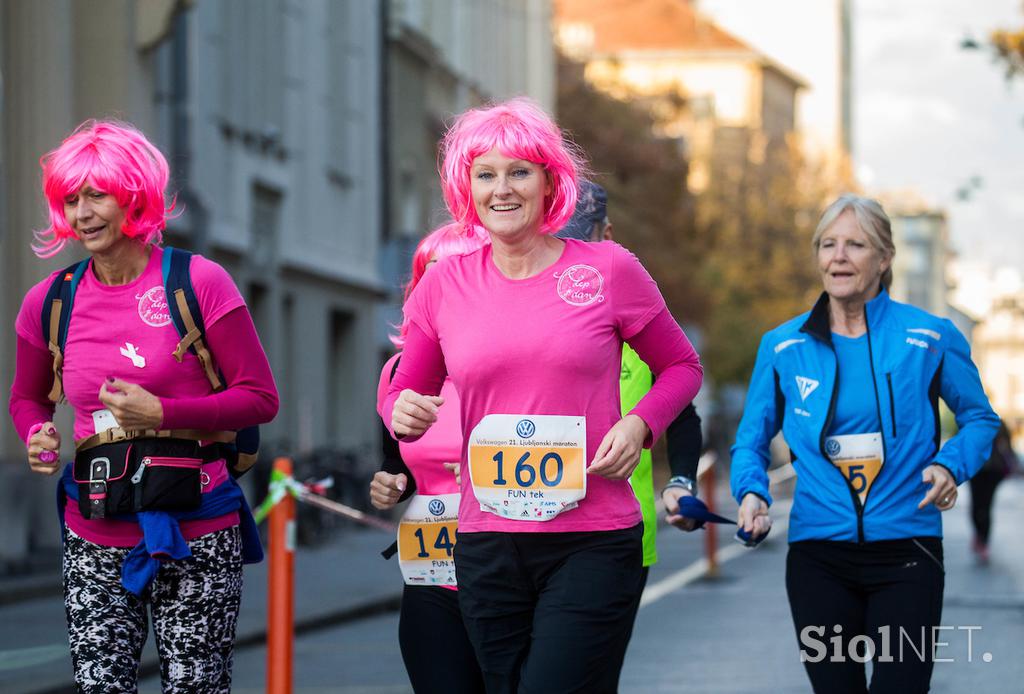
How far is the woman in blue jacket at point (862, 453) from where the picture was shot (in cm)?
572

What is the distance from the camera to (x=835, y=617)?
5.77 meters

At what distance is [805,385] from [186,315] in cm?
187

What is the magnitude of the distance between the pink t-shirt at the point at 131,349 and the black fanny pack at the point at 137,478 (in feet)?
0.21

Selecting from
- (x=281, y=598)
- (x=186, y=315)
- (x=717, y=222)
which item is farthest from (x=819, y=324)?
(x=717, y=222)

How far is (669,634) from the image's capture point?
13.2 m

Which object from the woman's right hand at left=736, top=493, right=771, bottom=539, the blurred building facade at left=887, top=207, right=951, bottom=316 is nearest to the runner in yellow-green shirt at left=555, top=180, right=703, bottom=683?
the woman's right hand at left=736, top=493, right=771, bottom=539

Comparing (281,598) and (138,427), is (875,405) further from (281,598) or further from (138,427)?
(281,598)

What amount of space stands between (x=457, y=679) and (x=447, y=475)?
0.64 m

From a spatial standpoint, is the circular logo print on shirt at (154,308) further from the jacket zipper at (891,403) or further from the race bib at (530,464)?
the jacket zipper at (891,403)

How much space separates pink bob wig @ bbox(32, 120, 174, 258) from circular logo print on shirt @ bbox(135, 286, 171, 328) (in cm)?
16

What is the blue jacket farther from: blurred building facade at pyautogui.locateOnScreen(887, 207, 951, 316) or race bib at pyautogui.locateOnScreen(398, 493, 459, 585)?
blurred building facade at pyautogui.locateOnScreen(887, 207, 951, 316)

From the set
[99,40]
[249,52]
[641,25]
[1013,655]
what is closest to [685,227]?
[249,52]

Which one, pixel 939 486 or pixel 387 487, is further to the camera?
pixel 939 486

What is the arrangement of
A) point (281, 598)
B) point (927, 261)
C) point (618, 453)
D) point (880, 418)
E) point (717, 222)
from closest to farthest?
point (618, 453) → point (880, 418) → point (281, 598) → point (717, 222) → point (927, 261)
